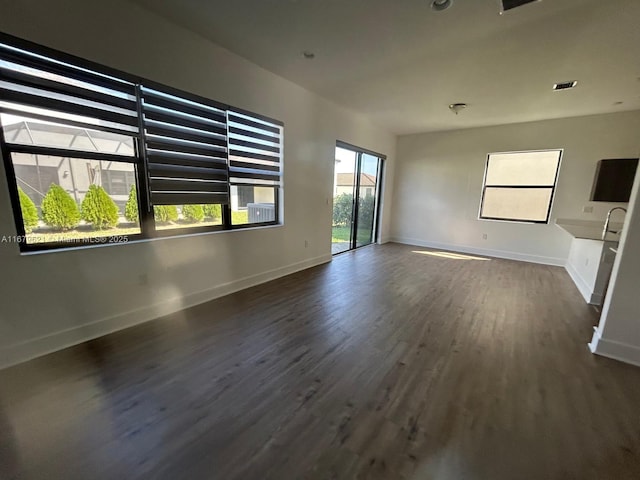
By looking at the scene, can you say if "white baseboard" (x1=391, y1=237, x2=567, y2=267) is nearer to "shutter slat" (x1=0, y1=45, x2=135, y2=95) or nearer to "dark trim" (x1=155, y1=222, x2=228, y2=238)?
"dark trim" (x1=155, y1=222, x2=228, y2=238)

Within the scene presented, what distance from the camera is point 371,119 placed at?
5375 millimetres

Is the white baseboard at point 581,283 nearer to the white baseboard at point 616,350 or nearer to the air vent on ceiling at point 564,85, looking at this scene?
the white baseboard at point 616,350

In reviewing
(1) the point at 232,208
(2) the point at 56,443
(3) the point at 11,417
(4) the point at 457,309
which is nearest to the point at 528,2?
(4) the point at 457,309

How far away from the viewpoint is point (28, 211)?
196 centimetres

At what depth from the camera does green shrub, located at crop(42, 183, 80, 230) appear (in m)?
2.05

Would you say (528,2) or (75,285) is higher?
(528,2)

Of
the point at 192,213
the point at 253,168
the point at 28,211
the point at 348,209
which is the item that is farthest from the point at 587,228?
the point at 28,211

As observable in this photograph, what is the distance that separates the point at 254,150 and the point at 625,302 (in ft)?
13.0

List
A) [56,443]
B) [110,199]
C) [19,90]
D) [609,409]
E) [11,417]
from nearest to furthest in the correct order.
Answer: [56,443] → [11,417] → [609,409] → [19,90] → [110,199]

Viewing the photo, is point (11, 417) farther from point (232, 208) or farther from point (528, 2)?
point (528, 2)

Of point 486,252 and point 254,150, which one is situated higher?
point 254,150

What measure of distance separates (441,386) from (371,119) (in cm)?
499

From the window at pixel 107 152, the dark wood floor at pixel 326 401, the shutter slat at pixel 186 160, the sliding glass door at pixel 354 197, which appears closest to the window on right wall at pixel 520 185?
the sliding glass door at pixel 354 197

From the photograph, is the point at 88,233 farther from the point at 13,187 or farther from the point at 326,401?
the point at 326,401
